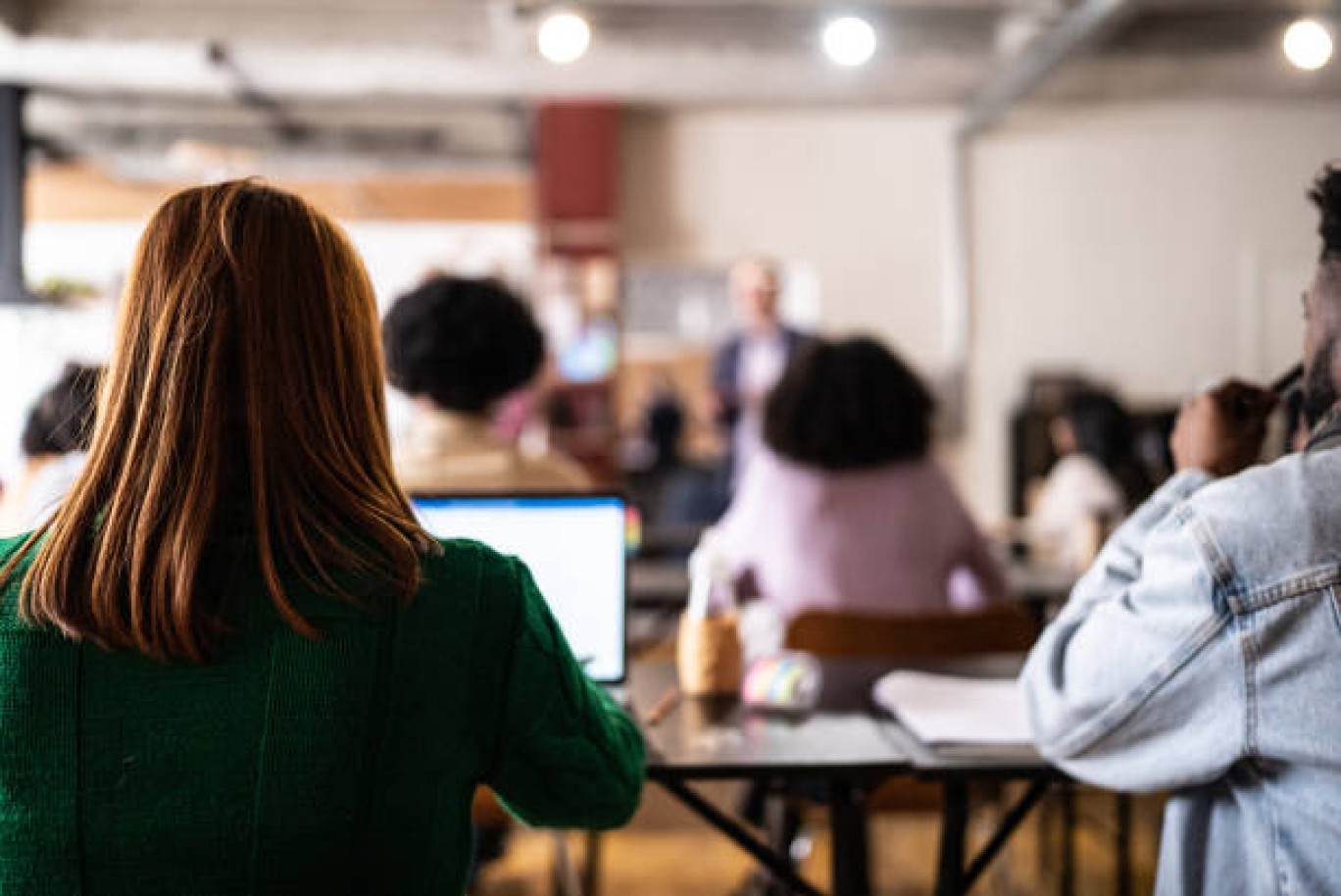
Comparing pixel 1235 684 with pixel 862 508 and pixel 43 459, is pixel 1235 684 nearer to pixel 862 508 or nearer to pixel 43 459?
pixel 862 508

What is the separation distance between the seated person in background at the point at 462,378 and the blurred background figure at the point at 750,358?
299 cm

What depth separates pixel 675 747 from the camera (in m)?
1.58

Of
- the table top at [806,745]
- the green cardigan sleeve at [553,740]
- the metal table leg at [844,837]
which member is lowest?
the metal table leg at [844,837]

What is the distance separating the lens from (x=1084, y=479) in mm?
4430

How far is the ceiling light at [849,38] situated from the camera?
3.93 meters

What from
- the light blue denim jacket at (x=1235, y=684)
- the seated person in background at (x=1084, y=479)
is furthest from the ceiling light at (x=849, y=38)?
the light blue denim jacket at (x=1235, y=684)

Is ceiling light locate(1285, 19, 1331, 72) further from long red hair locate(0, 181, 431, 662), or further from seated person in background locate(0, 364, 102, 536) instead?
long red hair locate(0, 181, 431, 662)

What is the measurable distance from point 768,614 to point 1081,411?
2717mm

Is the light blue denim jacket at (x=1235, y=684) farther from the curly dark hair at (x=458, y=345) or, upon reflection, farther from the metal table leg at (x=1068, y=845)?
the metal table leg at (x=1068, y=845)

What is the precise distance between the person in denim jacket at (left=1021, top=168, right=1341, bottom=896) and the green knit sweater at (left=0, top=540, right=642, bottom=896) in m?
0.71

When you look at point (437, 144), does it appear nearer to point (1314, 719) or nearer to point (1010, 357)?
point (1010, 357)

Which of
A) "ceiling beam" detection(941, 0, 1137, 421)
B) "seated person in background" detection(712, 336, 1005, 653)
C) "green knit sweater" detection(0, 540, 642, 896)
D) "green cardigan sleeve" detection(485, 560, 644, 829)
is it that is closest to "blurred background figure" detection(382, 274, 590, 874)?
"seated person in background" detection(712, 336, 1005, 653)

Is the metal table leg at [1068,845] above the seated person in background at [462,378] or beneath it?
beneath

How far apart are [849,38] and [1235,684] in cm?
315
